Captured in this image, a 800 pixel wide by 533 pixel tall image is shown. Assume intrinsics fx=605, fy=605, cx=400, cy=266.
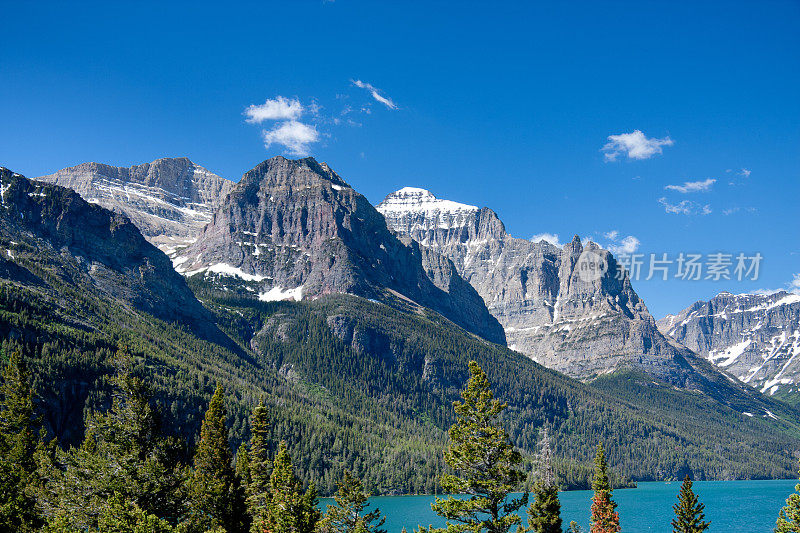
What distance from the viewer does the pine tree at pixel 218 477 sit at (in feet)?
159

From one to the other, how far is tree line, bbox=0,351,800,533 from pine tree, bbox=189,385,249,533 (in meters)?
0.09

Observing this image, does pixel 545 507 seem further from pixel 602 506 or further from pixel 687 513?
pixel 687 513

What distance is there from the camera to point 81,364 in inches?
7264

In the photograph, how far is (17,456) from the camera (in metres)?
54.2

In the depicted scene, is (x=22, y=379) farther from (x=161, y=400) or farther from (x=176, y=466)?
(x=161, y=400)

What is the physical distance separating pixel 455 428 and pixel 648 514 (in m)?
170

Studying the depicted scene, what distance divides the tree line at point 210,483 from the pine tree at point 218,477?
9 cm

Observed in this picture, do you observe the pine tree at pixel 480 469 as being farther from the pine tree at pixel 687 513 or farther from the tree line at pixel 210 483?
the pine tree at pixel 687 513

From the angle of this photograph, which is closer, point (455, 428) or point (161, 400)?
point (455, 428)

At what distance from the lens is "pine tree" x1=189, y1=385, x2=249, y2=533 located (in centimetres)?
4856

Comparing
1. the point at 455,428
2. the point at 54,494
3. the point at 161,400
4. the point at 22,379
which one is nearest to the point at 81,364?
the point at 161,400

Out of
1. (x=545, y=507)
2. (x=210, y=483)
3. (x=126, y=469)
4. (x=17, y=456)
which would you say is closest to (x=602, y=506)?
(x=545, y=507)

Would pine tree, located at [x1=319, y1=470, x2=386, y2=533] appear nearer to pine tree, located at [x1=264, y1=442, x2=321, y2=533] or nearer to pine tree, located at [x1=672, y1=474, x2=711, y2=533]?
pine tree, located at [x1=264, y1=442, x2=321, y2=533]

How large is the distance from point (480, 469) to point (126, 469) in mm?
21372
